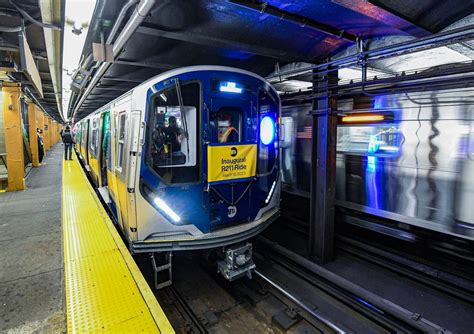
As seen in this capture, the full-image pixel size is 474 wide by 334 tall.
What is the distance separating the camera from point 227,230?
375 cm

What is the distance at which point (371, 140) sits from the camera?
494cm

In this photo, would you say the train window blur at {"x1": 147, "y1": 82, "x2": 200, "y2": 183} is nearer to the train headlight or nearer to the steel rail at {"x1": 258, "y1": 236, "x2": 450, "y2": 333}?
the train headlight

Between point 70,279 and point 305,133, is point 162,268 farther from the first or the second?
point 305,133

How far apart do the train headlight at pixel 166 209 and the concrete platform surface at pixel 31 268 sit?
130cm

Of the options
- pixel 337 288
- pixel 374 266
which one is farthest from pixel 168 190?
pixel 374 266

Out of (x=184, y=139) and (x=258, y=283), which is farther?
(x=258, y=283)

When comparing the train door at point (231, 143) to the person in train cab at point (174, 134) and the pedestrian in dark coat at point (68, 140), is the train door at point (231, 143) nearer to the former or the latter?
the person in train cab at point (174, 134)

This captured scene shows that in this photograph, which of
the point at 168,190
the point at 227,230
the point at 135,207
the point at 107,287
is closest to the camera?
the point at 107,287

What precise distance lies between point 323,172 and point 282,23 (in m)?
2.41

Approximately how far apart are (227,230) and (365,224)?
3.09 m

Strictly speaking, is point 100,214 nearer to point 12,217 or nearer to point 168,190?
point 12,217

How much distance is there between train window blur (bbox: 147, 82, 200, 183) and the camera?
11.0 feet

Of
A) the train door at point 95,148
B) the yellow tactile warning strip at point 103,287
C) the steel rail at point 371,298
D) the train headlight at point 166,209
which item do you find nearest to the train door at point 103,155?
the train door at point 95,148

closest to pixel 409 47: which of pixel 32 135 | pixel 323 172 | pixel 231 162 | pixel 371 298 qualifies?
pixel 323 172
